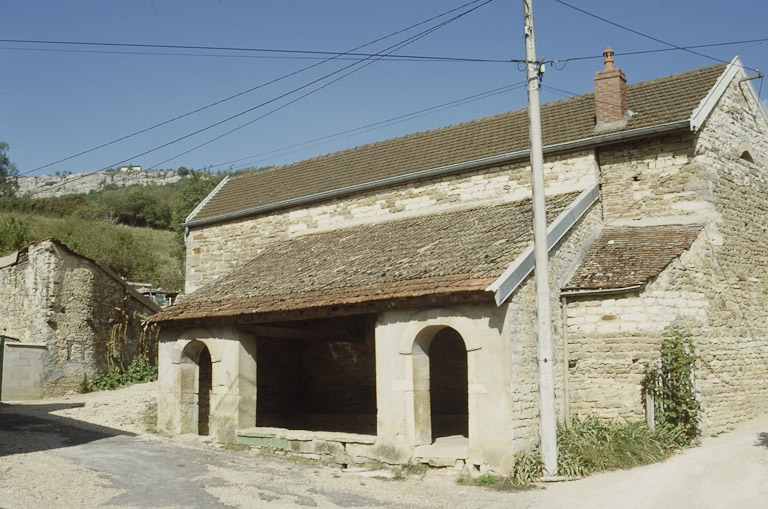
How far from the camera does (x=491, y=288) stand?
903 cm

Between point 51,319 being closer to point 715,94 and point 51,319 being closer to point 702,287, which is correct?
point 702,287

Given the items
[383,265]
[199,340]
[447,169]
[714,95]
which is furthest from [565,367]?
[199,340]

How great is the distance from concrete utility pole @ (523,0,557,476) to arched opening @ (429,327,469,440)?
5.32 meters

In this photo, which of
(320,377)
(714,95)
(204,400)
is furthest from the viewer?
(320,377)

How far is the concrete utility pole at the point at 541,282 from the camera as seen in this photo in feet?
29.0

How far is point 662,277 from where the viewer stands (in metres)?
10.8

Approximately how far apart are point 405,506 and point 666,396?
15.5 feet

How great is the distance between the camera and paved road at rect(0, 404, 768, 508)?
7738 millimetres

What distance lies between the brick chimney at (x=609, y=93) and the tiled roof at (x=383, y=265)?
74.3 inches

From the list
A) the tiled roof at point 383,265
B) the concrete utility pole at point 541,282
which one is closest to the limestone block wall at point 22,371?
the tiled roof at point 383,265

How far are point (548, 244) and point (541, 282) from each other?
181 centimetres

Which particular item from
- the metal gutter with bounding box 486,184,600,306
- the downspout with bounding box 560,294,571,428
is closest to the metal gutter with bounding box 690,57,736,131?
the metal gutter with bounding box 486,184,600,306

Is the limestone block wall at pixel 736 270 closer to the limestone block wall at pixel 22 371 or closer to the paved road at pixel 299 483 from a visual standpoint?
the paved road at pixel 299 483

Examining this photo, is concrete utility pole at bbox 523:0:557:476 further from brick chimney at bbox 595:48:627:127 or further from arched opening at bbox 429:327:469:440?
arched opening at bbox 429:327:469:440
